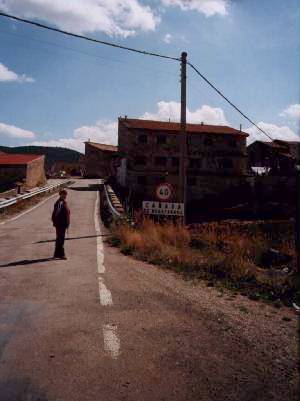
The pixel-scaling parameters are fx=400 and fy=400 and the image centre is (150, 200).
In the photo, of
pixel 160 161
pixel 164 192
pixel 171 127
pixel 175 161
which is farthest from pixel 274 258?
pixel 171 127

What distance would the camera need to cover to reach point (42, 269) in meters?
8.33

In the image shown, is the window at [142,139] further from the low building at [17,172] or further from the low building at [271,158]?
the low building at [271,158]

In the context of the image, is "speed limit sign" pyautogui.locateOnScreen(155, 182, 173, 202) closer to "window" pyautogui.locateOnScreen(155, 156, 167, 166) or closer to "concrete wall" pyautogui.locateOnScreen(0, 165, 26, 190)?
"window" pyautogui.locateOnScreen(155, 156, 167, 166)

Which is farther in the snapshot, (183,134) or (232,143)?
(232,143)

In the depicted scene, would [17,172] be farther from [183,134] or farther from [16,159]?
[183,134]

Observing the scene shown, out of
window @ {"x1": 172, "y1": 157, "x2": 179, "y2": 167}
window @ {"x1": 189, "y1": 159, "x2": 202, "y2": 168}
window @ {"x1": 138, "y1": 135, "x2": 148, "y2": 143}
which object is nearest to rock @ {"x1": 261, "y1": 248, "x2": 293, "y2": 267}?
window @ {"x1": 172, "y1": 157, "x2": 179, "y2": 167}

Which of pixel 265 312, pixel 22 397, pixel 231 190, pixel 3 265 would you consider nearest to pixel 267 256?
pixel 265 312

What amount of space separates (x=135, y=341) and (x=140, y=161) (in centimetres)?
4564

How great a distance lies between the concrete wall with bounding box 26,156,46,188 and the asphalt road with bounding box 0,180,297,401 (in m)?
40.2

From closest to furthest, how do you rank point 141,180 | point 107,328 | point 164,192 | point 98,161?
point 107,328 < point 164,192 < point 141,180 < point 98,161

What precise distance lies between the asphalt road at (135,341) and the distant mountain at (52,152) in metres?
113

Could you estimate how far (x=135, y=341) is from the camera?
455 centimetres

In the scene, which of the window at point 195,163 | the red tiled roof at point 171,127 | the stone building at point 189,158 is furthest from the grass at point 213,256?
the red tiled roof at point 171,127

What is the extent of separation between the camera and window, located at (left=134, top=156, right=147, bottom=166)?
Answer: 49.6m
